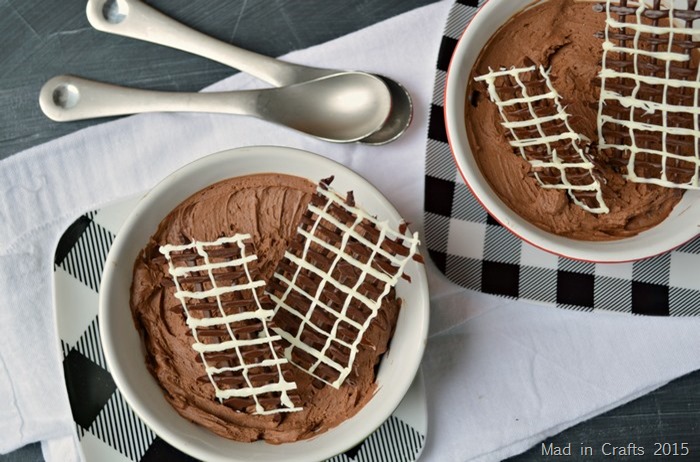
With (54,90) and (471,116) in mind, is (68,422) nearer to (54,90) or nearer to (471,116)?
(54,90)

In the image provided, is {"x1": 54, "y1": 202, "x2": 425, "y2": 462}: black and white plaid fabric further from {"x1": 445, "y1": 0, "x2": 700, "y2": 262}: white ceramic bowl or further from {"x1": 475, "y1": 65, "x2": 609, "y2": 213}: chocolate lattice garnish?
{"x1": 475, "y1": 65, "x2": 609, "y2": 213}: chocolate lattice garnish

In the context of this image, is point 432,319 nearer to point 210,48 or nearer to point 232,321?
point 232,321

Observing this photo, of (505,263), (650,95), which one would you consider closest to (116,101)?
(505,263)

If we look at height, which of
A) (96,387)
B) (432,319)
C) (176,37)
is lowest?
(432,319)

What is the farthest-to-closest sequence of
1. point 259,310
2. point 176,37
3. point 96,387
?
point 176,37
point 96,387
point 259,310

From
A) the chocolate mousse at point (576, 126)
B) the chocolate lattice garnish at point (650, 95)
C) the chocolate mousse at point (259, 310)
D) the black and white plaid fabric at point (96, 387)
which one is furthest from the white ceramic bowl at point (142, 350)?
the chocolate lattice garnish at point (650, 95)

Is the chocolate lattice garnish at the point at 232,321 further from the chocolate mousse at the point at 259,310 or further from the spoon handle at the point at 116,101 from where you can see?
the spoon handle at the point at 116,101
